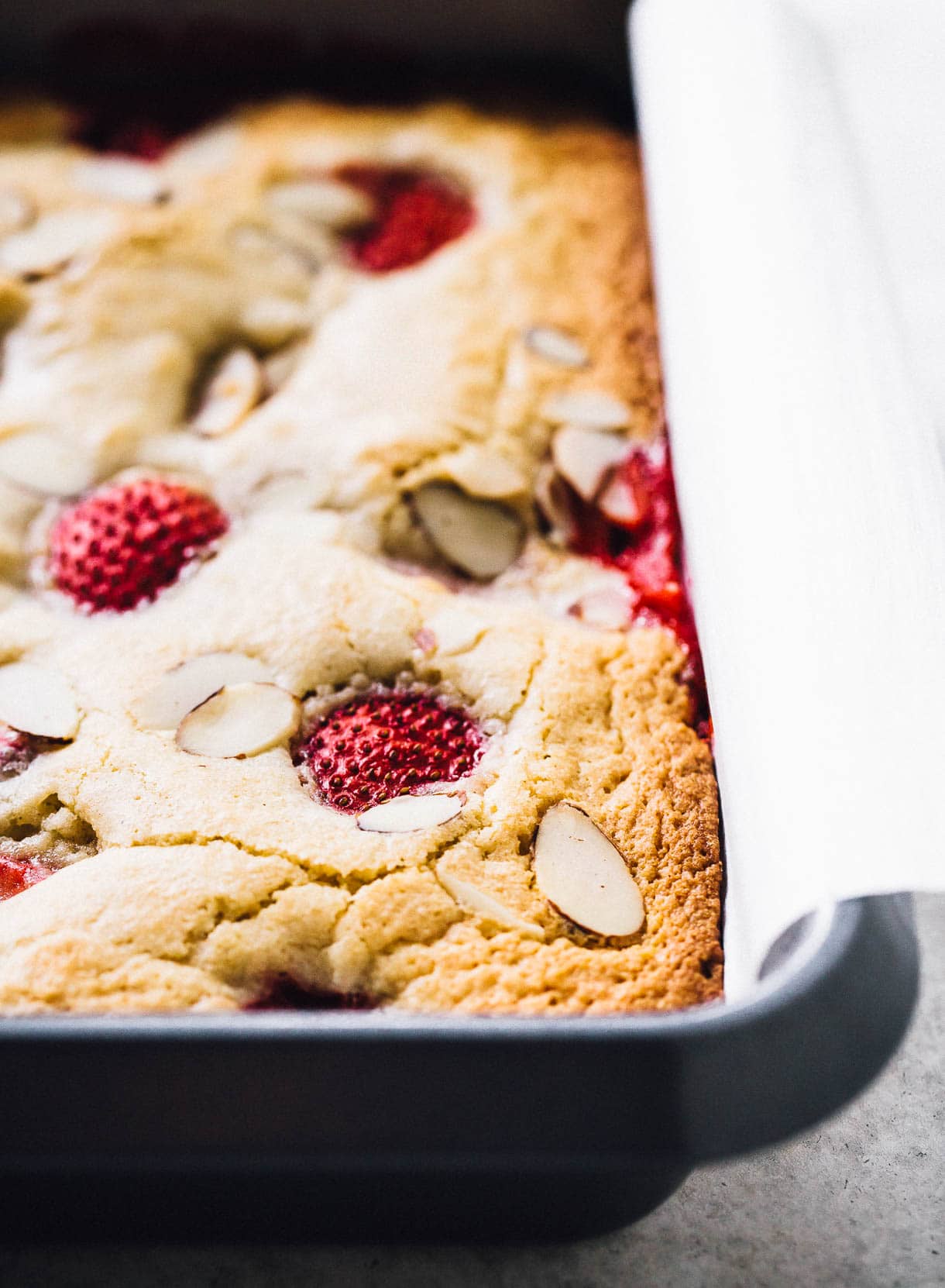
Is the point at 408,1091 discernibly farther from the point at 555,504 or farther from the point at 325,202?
the point at 325,202

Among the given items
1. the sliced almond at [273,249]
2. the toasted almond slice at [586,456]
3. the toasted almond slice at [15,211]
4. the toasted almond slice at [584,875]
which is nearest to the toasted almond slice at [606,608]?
the toasted almond slice at [586,456]

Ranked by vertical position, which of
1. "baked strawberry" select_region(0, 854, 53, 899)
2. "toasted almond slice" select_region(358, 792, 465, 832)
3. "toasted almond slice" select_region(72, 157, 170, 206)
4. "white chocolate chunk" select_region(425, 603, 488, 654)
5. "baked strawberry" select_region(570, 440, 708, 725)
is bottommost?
"baked strawberry" select_region(0, 854, 53, 899)

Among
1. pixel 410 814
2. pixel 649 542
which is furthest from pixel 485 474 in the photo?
pixel 410 814

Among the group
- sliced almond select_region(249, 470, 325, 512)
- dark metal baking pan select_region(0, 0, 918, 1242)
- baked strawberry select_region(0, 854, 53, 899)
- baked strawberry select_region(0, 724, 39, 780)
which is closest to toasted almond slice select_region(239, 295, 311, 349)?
sliced almond select_region(249, 470, 325, 512)

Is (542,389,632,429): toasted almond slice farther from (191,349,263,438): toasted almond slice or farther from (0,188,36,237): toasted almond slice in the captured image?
(0,188,36,237): toasted almond slice

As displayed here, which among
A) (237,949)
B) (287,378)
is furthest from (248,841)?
(287,378)
